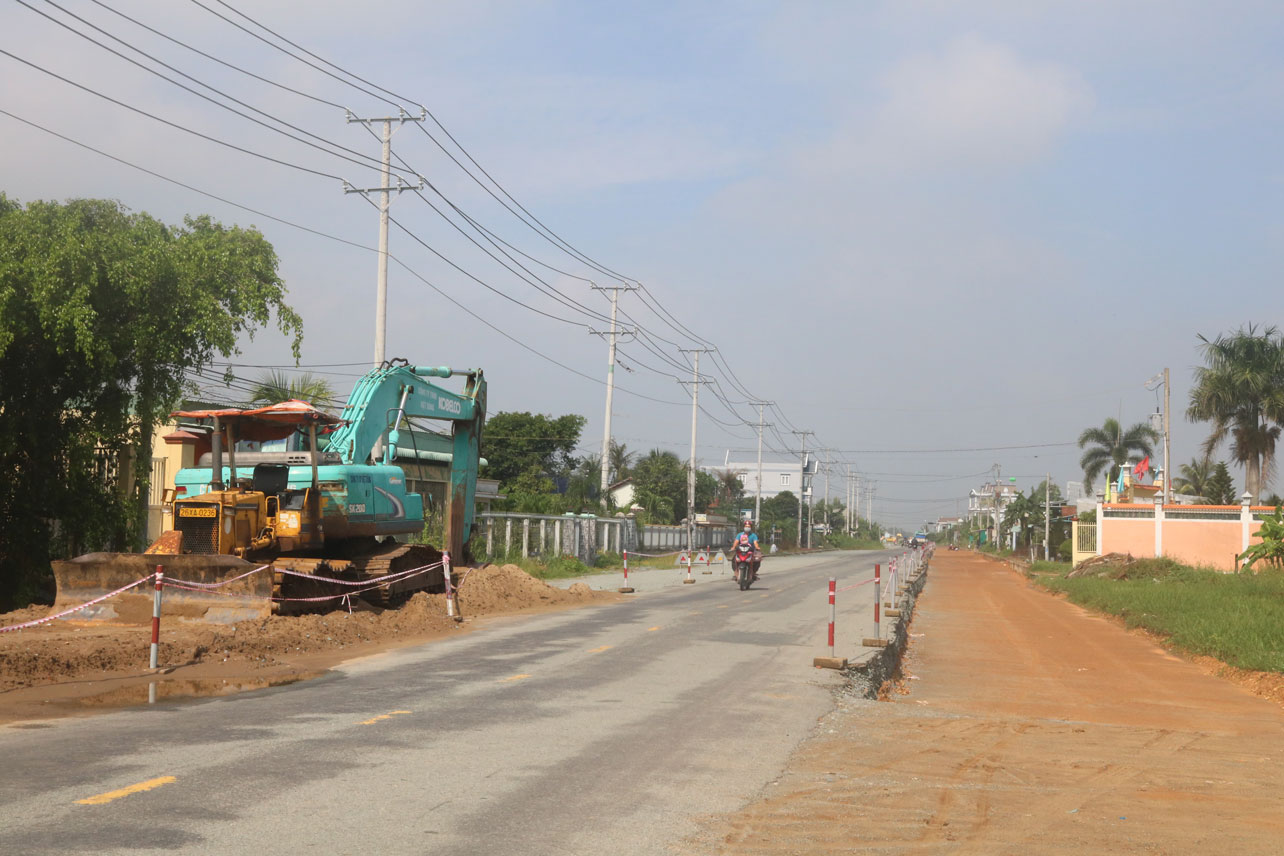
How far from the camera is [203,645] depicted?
Answer: 14.2 metres

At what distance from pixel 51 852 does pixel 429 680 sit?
690 cm

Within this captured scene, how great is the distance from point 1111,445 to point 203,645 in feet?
241

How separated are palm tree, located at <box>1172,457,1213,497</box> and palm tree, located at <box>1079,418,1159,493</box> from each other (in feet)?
9.89

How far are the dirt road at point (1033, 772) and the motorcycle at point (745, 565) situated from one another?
576 inches

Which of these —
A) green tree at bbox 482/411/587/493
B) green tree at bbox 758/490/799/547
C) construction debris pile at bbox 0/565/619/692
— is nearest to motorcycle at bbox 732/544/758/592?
construction debris pile at bbox 0/565/619/692

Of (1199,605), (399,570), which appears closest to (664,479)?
(1199,605)

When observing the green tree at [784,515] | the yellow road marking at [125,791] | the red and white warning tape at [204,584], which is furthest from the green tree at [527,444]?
the yellow road marking at [125,791]

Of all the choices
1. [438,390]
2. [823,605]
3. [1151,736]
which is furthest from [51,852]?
[823,605]

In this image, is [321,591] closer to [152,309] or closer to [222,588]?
[222,588]

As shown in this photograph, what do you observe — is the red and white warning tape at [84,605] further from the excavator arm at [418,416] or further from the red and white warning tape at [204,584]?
the excavator arm at [418,416]

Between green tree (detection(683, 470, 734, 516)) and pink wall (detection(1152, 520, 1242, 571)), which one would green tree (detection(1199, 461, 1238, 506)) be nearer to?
pink wall (detection(1152, 520, 1242, 571))

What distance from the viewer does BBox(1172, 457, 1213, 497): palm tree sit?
71125 millimetres

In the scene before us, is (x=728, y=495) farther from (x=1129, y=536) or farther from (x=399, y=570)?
(x=399, y=570)

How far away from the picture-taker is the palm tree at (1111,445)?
7569 centimetres
